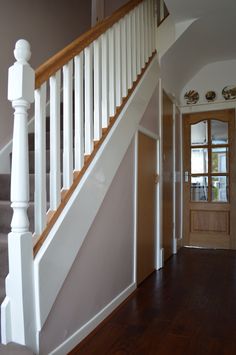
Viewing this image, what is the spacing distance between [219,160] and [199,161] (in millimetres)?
274

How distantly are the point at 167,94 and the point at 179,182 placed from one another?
1.28 metres

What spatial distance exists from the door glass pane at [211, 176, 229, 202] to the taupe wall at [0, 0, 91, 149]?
2.66m

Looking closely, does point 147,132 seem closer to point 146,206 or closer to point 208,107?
point 146,206

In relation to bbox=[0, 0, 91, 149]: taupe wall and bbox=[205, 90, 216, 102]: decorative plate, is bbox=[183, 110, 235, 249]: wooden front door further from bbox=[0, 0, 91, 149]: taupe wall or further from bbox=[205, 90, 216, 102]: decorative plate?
bbox=[0, 0, 91, 149]: taupe wall

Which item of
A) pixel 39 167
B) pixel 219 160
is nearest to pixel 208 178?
pixel 219 160

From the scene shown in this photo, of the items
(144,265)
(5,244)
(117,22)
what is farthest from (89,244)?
(117,22)

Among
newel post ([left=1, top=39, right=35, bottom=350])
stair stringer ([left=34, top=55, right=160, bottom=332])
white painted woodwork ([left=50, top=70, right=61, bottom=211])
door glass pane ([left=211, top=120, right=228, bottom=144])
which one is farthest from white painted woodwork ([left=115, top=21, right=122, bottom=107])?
door glass pane ([left=211, top=120, right=228, bottom=144])

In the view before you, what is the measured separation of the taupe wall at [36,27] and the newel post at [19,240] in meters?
1.36

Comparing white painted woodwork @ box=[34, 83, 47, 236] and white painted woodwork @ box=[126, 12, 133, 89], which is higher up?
white painted woodwork @ box=[126, 12, 133, 89]

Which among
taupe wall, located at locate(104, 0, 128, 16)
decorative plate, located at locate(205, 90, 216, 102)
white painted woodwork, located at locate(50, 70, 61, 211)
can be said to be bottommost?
white painted woodwork, located at locate(50, 70, 61, 211)

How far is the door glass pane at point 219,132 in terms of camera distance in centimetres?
423

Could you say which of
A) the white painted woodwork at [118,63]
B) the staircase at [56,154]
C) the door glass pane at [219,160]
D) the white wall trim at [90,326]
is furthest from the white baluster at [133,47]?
the door glass pane at [219,160]

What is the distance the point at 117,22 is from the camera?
7.65 ft

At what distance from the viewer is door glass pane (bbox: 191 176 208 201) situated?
431 cm
